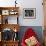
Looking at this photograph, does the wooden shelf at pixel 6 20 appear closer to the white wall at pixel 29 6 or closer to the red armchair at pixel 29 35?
the white wall at pixel 29 6

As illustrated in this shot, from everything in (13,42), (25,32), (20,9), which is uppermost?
(20,9)

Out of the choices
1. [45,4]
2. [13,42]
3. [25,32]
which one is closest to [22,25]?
[25,32]

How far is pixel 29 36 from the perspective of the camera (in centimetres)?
522

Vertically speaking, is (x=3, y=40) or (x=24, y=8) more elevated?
(x=24, y=8)

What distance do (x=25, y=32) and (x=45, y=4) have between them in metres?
1.19

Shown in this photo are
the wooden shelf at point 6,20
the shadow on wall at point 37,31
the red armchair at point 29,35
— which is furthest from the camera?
the shadow on wall at point 37,31

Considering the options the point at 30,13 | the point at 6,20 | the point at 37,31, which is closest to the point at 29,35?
the point at 37,31

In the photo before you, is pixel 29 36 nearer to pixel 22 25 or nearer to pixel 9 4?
pixel 22 25

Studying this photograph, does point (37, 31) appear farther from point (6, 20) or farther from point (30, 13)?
point (6, 20)

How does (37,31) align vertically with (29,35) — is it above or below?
above

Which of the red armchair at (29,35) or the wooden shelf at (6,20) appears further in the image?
the wooden shelf at (6,20)

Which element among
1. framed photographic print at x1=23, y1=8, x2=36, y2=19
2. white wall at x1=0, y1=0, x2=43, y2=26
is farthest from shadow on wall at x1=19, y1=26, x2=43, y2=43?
framed photographic print at x1=23, y1=8, x2=36, y2=19

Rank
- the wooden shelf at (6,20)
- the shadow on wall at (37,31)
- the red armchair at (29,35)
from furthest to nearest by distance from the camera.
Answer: the shadow on wall at (37,31)
the wooden shelf at (6,20)
the red armchair at (29,35)

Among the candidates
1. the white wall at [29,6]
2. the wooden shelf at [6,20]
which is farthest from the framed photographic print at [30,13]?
the wooden shelf at [6,20]
